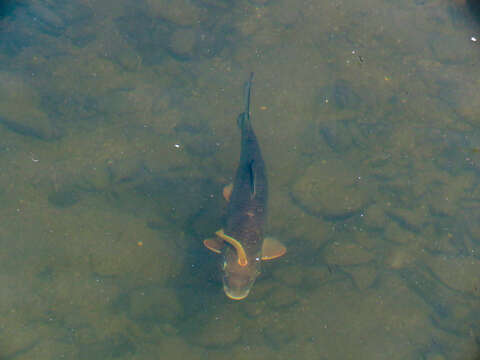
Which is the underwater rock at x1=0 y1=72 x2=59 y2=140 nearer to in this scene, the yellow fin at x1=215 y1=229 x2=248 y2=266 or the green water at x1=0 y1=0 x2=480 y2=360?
the green water at x1=0 y1=0 x2=480 y2=360

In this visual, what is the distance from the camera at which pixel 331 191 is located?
207 inches

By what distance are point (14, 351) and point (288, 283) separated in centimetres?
329

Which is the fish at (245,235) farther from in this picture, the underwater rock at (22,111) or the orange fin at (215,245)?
the underwater rock at (22,111)

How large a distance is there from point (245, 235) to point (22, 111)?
400 cm

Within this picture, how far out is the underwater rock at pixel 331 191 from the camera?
5.13 m

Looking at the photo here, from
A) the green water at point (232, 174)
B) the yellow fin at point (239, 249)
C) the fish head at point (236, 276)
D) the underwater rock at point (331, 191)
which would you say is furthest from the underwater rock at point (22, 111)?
the underwater rock at point (331, 191)

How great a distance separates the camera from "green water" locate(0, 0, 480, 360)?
427cm

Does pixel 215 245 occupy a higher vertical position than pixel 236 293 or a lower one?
higher

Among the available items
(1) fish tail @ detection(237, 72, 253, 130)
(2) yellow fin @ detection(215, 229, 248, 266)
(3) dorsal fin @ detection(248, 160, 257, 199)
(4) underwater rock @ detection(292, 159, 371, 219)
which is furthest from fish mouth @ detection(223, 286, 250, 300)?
(1) fish tail @ detection(237, 72, 253, 130)

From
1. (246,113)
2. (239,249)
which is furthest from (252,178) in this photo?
(246,113)

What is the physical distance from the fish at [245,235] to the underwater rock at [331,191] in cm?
98

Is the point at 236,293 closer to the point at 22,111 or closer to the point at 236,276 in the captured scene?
the point at 236,276

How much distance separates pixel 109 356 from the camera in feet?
13.2

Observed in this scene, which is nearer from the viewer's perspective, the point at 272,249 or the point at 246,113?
the point at 272,249
